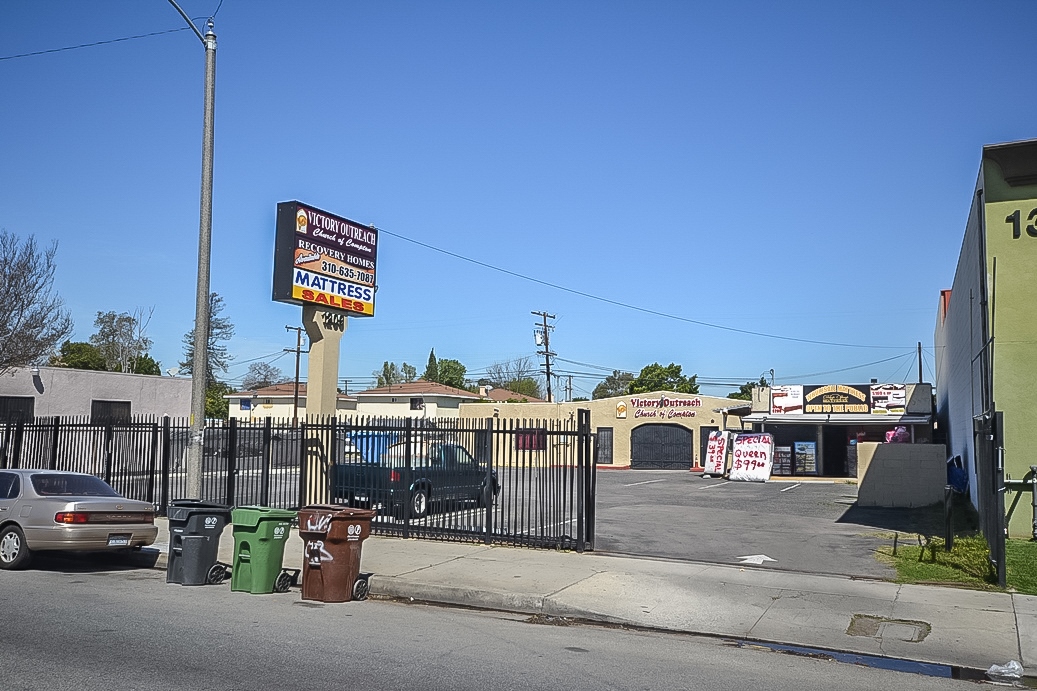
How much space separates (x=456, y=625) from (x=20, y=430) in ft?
46.7

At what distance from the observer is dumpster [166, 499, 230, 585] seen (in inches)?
463

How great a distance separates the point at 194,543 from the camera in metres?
11.8

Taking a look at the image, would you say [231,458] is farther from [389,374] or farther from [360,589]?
[389,374]

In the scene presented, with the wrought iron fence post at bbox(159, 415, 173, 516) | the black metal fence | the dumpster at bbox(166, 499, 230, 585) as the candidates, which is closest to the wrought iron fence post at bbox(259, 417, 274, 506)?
the black metal fence

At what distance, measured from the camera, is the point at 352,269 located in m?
18.8

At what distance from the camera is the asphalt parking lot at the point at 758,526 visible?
Result: 46.0 feet

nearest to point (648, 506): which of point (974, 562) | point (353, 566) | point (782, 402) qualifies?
point (974, 562)

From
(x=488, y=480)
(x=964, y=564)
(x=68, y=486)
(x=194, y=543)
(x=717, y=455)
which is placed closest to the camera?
(x=194, y=543)

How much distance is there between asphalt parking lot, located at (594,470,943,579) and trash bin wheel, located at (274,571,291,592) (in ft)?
17.3

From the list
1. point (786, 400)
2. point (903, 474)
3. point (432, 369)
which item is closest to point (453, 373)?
point (432, 369)

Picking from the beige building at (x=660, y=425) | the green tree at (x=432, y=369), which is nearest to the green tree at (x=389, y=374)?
the green tree at (x=432, y=369)

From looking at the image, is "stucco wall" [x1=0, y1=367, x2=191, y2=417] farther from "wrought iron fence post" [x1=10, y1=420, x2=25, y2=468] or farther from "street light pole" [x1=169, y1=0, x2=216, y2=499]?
"street light pole" [x1=169, y1=0, x2=216, y2=499]

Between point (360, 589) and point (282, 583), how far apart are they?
110 cm

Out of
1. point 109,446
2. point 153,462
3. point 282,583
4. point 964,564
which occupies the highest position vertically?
point 109,446
